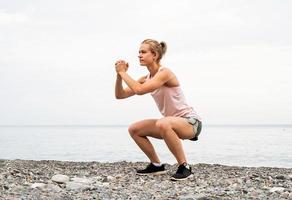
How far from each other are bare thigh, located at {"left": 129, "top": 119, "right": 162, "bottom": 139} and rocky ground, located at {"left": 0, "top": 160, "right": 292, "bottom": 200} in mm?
612

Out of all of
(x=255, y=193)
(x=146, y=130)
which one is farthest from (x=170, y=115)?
(x=255, y=193)

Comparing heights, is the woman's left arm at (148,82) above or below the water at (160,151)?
above

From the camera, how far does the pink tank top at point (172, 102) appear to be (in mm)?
6488

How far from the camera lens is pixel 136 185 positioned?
6.20m

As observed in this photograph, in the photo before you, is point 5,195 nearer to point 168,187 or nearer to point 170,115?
point 168,187

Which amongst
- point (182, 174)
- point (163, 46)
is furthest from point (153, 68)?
point (182, 174)

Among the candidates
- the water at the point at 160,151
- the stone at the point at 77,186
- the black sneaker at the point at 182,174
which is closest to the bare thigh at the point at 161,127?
the black sneaker at the point at 182,174

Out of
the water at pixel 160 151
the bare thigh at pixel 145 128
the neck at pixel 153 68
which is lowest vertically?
the water at pixel 160 151

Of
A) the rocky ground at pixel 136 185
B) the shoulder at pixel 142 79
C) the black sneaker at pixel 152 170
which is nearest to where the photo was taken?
the rocky ground at pixel 136 185

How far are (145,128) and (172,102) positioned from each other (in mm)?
575

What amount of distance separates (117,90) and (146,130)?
26.9 inches

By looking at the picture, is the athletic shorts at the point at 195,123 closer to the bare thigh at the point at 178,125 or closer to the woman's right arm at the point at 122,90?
the bare thigh at the point at 178,125

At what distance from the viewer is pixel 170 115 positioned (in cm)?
666

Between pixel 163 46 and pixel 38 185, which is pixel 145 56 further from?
pixel 38 185
